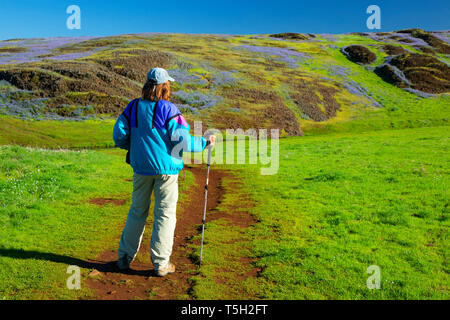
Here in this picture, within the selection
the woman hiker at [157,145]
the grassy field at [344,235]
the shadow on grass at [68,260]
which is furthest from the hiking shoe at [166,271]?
the grassy field at [344,235]

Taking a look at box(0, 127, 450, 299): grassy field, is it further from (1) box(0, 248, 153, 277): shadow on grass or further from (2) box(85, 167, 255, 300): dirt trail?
(2) box(85, 167, 255, 300): dirt trail

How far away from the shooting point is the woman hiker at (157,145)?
25.4 ft

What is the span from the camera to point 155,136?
779 centimetres

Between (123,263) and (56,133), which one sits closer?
(123,263)

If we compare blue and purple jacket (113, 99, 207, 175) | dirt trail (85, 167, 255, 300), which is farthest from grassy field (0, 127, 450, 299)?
blue and purple jacket (113, 99, 207, 175)

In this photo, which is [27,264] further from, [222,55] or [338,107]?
[222,55]

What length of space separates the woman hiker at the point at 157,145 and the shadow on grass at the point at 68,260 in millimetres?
822

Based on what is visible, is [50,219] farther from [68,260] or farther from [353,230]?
[353,230]

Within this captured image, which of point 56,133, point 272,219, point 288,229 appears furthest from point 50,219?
point 56,133

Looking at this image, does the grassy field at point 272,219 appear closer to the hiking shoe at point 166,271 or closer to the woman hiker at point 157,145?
the hiking shoe at point 166,271

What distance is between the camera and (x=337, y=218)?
12516mm

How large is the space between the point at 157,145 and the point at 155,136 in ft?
0.67

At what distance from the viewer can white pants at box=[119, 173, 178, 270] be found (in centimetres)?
796
